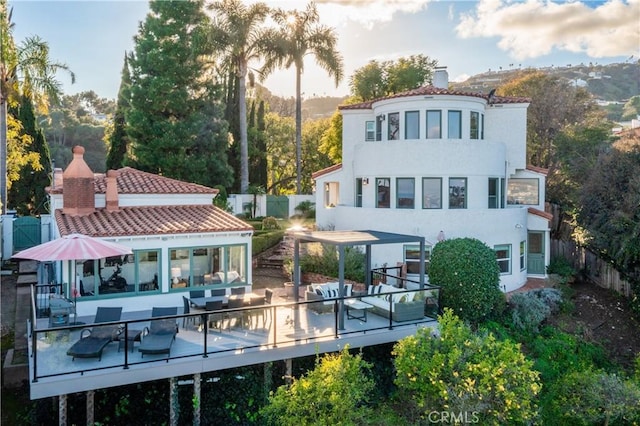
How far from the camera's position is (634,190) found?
21.1 meters

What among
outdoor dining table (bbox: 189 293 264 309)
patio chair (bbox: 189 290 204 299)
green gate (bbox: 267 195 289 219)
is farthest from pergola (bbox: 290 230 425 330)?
green gate (bbox: 267 195 289 219)

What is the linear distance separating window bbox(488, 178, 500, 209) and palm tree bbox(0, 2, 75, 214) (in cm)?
2464

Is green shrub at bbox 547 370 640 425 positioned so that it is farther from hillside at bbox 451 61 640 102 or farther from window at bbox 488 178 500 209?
hillside at bbox 451 61 640 102

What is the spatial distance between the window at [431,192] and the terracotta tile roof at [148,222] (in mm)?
8399

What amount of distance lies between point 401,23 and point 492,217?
12927mm

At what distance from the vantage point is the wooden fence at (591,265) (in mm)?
24244

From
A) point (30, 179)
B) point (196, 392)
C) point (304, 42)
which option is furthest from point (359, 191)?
point (30, 179)

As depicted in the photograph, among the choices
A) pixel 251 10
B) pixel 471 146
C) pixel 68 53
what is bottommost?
pixel 471 146

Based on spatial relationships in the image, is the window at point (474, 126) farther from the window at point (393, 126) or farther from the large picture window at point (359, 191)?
the large picture window at point (359, 191)

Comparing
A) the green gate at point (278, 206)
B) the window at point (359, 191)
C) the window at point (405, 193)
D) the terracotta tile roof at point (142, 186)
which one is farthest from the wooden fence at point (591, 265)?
the green gate at point (278, 206)

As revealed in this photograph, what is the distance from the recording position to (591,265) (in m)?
26.7

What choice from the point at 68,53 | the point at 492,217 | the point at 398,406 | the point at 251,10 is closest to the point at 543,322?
the point at 492,217

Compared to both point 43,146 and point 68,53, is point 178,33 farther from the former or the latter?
point 43,146

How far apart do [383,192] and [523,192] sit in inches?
324
